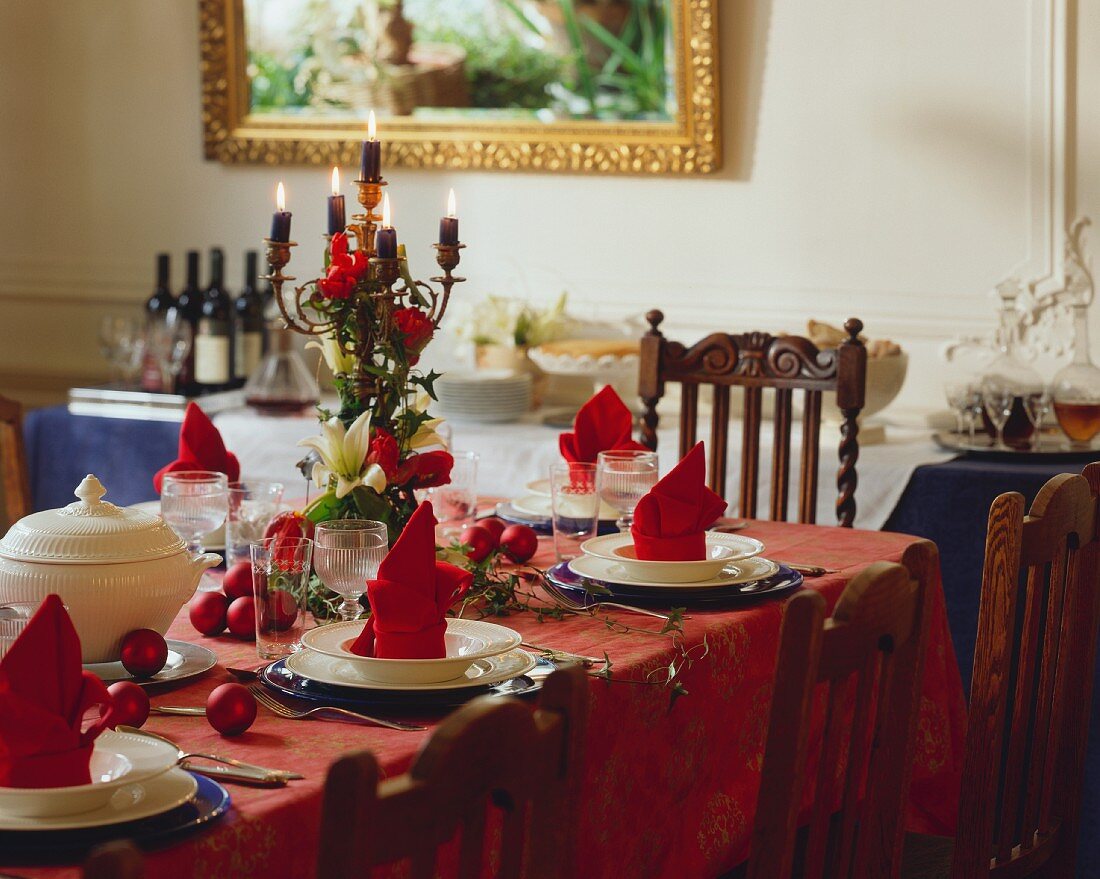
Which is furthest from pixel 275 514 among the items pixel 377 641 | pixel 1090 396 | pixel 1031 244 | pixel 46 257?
pixel 46 257

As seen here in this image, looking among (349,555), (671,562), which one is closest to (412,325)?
(349,555)

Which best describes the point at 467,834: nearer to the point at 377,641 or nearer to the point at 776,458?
the point at 377,641

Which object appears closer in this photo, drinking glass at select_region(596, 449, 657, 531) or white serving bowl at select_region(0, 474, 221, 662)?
white serving bowl at select_region(0, 474, 221, 662)

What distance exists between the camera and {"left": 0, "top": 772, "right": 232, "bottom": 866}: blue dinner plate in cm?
97

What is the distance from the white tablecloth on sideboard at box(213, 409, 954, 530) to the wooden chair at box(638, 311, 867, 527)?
0.23 meters

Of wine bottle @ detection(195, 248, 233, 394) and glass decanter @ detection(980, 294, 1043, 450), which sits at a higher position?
wine bottle @ detection(195, 248, 233, 394)

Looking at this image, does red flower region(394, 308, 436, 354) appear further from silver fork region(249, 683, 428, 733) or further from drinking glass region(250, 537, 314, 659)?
silver fork region(249, 683, 428, 733)

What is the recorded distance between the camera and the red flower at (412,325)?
1.74 metres

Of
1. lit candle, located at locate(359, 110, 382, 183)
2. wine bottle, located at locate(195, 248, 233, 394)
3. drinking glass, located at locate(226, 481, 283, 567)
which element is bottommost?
drinking glass, located at locate(226, 481, 283, 567)

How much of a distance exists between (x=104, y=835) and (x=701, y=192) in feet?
9.40

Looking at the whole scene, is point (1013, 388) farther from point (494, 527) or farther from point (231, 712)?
point (231, 712)

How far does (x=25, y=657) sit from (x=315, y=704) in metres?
0.34

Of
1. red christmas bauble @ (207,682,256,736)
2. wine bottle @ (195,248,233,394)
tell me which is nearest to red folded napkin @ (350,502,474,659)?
red christmas bauble @ (207,682,256,736)

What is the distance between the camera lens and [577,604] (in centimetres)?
175
